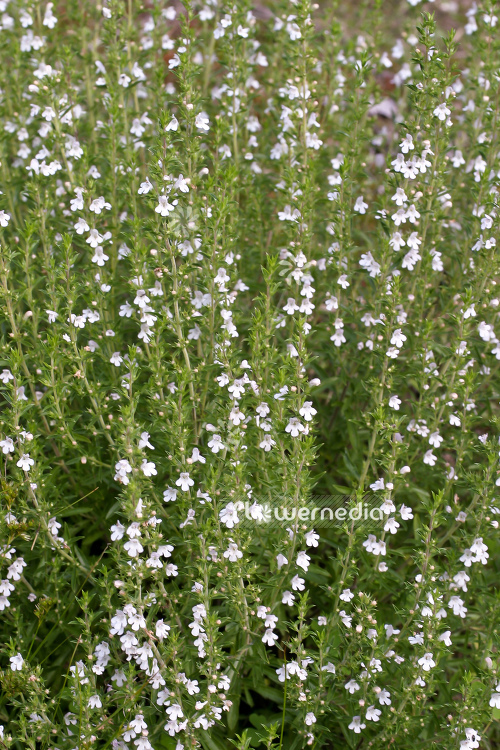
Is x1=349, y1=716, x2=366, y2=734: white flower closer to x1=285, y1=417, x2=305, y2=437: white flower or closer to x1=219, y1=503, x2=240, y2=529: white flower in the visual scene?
x1=219, y1=503, x2=240, y2=529: white flower

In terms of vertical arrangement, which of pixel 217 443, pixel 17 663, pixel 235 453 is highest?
pixel 217 443

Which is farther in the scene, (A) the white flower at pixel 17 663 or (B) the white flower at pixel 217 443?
(B) the white flower at pixel 217 443

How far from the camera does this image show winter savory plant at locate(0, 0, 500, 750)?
362cm

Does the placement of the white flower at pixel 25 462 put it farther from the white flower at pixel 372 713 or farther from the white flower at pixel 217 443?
the white flower at pixel 372 713

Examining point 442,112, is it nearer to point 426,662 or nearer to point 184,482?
point 184,482

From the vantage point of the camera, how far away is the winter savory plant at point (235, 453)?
3.62 m

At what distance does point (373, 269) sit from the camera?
462 centimetres

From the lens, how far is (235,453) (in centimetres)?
354

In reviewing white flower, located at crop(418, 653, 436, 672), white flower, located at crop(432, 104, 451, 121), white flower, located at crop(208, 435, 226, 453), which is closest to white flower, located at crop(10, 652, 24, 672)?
white flower, located at crop(208, 435, 226, 453)

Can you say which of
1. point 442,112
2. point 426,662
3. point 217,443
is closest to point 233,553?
point 217,443

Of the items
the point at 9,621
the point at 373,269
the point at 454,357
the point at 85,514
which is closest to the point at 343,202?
the point at 373,269

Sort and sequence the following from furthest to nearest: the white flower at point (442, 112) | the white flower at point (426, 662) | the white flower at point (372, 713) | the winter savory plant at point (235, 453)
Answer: the white flower at point (442, 112), the white flower at point (372, 713), the winter savory plant at point (235, 453), the white flower at point (426, 662)

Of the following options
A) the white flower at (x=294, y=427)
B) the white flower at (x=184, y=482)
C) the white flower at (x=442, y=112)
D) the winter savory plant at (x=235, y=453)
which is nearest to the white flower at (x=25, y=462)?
the winter savory plant at (x=235, y=453)

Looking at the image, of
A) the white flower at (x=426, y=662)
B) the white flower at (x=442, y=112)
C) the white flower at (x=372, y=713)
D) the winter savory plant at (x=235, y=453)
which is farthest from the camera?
the white flower at (x=442, y=112)
